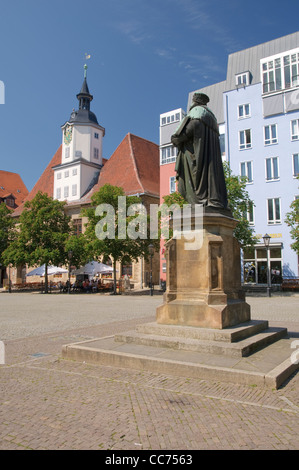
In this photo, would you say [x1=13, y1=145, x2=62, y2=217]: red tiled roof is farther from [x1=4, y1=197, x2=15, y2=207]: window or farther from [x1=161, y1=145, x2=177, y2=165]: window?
[x1=161, y1=145, x2=177, y2=165]: window

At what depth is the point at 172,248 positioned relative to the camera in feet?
25.3

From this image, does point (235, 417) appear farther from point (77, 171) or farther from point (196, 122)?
point (77, 171)

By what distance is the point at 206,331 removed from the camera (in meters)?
6.70

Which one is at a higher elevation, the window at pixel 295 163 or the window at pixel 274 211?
the window at pixel 295 163

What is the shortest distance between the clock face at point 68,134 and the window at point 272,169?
30270 millimetres

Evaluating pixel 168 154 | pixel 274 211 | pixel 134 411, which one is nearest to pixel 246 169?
pixel 274 211

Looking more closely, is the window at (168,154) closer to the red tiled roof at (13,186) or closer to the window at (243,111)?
the window at (243,111)

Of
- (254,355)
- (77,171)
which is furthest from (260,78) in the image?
(254,355)

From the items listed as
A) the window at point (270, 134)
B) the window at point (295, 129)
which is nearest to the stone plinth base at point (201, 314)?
the window at point (295, 129)

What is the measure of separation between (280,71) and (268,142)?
21.4 ft

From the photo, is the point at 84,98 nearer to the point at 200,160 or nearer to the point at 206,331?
the point at 200,160

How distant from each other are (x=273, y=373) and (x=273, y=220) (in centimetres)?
3051

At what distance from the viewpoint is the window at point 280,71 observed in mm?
34312

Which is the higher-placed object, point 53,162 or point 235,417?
point 53,162
